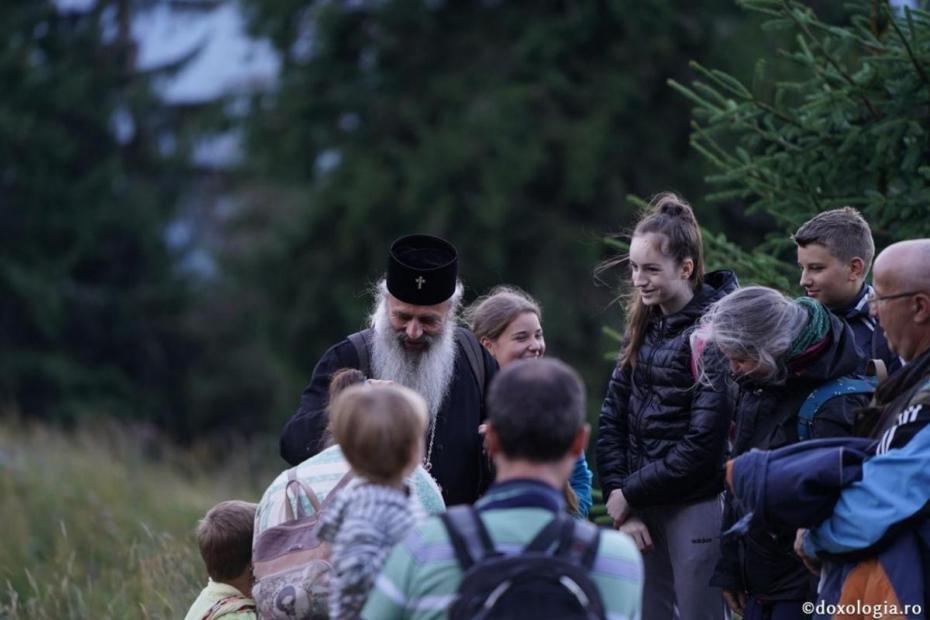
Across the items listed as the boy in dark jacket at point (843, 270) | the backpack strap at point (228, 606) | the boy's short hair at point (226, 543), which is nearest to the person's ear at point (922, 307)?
the boy in dark jacket at point (843, 270)

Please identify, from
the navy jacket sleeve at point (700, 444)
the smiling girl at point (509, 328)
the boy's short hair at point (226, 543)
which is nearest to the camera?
the boy's short hair at point (226, 543)

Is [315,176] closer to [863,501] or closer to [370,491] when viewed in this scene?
[863,501]

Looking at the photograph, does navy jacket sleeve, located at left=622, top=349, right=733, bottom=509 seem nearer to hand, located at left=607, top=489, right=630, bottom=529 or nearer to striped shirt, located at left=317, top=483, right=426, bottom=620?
hand, located at left=607, top=489, right=630, bottom=529

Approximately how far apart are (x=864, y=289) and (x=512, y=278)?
13.0 meters

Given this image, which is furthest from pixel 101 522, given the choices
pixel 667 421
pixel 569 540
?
pixel 569 540

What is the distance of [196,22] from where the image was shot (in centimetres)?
2872

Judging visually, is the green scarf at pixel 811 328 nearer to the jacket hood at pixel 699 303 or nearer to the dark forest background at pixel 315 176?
the jacket hood at pixel 699 303

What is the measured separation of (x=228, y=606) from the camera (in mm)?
4844

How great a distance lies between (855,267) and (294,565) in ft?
7.99

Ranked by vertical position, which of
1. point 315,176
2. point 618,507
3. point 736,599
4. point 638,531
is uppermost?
point 315,176

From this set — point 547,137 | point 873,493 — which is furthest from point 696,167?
point 873,493

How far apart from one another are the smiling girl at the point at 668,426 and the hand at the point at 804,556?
871 mm

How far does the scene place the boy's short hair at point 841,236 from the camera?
17.0 ft

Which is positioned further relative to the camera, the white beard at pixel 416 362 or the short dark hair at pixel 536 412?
the white beard at pixel 416 362
